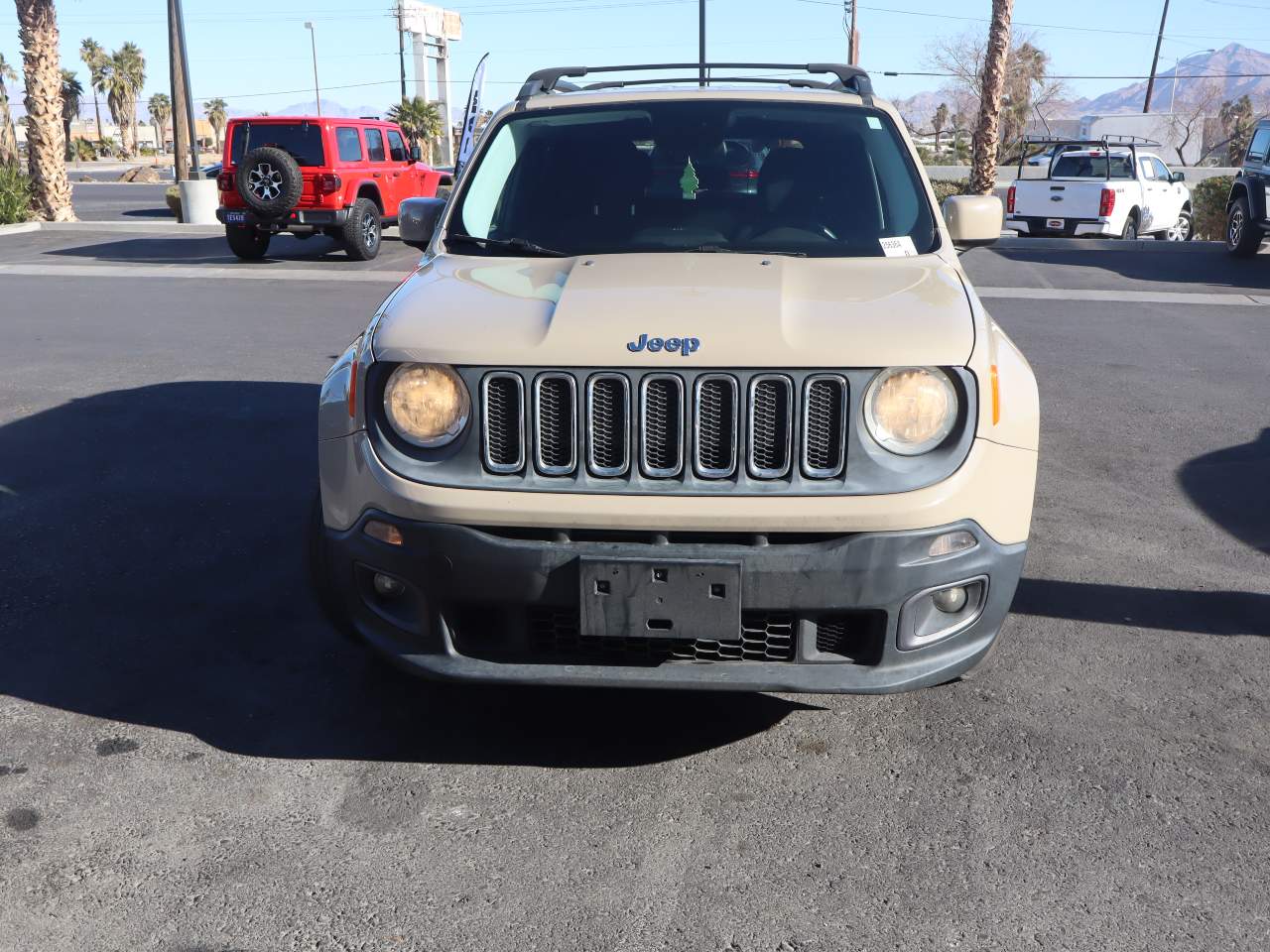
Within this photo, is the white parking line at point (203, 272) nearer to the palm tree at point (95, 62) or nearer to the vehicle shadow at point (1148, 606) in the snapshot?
the vehicle shadow at point (1148, 606)

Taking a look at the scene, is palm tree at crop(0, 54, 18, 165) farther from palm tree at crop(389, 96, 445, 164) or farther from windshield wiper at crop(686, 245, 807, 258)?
palm tree at crop(389, 96, 445, 164)

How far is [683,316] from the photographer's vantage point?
3.09m

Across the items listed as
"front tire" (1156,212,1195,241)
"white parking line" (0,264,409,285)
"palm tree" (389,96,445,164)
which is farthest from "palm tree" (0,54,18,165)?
"palm tree" (389,96,445,164)

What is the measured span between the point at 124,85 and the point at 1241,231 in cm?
9806

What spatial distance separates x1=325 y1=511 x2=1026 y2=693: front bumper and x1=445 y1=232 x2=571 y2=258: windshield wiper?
1.29 metres

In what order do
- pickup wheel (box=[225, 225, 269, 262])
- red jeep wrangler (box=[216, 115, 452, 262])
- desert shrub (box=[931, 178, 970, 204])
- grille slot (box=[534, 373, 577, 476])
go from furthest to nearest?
1. desert shrub (box=[931, 178, 970, 204])
2. pickup wheel (box=[225, 225, 269, 262])
3. red jeep wrangler (box=[216, 115, 452, 262])
4. grille slot (box=[534, 373, 577, 476])

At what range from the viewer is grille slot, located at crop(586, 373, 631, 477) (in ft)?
9.75

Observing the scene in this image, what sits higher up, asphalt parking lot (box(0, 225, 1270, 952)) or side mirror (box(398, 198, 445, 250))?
side mirror (box(398, 198, 445, 250))

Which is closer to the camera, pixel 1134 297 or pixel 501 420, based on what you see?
pixel 501 420

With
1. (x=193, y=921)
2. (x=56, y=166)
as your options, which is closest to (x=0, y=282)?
(x=56, y=166)

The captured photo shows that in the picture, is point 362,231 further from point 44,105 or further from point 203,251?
point 44,105

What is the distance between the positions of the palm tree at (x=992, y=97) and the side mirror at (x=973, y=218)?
62.5 ft

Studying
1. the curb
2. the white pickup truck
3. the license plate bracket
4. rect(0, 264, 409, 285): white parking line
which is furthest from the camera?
the white pickup truck

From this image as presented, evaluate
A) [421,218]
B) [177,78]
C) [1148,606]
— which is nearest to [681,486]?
[421,218]
